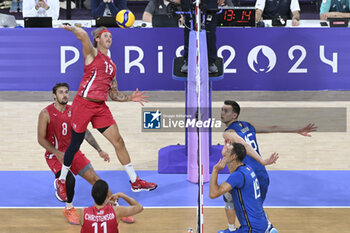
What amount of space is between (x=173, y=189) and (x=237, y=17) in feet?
17.0

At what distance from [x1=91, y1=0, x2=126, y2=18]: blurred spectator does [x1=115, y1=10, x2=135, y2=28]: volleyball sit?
1.24m

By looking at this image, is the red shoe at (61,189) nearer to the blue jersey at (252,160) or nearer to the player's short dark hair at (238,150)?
the blue jersey at (252,160)

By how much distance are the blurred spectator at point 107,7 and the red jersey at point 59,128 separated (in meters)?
5.95

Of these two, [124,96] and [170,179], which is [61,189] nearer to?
[124,96]

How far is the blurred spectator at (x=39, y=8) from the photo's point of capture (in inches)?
546

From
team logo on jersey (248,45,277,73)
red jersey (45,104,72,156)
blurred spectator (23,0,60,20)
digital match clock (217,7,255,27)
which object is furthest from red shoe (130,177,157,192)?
blurred spectator (23,0,60,20)

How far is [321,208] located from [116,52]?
244 inches

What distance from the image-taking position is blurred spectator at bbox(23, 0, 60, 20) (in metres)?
13.9

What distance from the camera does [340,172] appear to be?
9.69m

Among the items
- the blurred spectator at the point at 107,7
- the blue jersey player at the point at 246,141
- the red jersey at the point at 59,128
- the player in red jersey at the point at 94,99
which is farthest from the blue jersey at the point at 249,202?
the blurred spectator at the point at 107,7

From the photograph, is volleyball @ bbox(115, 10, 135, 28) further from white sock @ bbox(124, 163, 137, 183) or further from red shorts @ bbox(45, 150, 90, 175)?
red shorts @ bbox(45, 150, 90, 175)

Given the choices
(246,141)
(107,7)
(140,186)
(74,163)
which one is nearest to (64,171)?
(74,163)

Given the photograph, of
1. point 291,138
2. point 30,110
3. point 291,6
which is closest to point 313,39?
point 291,6

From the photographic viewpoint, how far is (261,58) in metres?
13.4
